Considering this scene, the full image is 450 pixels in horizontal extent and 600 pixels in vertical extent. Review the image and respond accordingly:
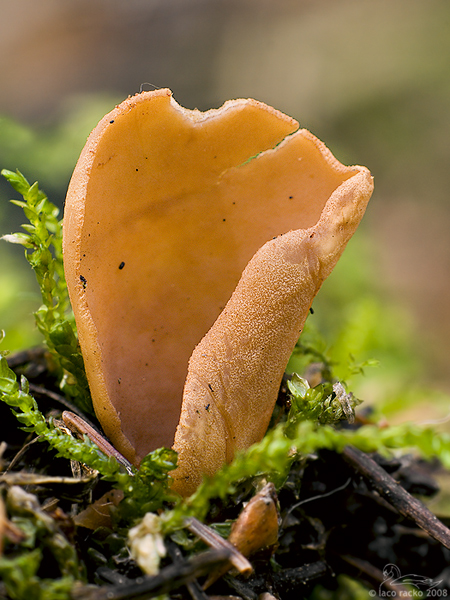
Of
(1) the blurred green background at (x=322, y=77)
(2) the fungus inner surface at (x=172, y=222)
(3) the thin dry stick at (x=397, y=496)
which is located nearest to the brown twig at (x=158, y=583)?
(2) the fungus inner surface at (x=172, y=222)

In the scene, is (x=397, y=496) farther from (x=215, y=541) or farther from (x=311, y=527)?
(x=215, y=541)

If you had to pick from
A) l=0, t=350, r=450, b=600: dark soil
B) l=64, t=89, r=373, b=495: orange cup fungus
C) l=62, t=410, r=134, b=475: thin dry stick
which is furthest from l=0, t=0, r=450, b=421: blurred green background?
l=62, t=410, r=134, b=475: thin dry stick

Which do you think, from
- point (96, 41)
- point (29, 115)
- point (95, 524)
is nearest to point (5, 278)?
point (95, 524)

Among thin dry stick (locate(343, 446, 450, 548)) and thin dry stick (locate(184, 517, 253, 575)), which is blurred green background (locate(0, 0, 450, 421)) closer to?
thin dry stick (locate(343, 446, 450, 548))

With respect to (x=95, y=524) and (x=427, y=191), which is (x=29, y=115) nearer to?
(x=427, y=191)

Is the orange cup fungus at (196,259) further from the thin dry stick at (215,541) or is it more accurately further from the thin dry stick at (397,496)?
the thin dry stick at (397,496)
